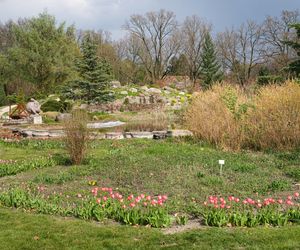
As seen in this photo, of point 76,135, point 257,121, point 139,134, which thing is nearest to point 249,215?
point 76,135

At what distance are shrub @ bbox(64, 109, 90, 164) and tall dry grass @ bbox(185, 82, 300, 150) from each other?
3595 millimetres

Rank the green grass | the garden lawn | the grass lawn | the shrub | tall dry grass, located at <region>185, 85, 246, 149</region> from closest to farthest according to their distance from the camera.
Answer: the green grass, the grass lawn, the garden lawn, the shrub, tall dry grass, located at <region>185, 85, 246, 149</region>

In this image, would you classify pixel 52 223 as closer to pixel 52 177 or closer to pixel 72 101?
pixel 52 177

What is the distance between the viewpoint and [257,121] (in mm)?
9766

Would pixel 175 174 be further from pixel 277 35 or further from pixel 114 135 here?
pixel 277 35

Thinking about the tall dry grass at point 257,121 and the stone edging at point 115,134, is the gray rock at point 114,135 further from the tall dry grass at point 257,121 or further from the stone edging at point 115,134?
the tall dry grass at point 257,121

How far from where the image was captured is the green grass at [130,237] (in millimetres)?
3641

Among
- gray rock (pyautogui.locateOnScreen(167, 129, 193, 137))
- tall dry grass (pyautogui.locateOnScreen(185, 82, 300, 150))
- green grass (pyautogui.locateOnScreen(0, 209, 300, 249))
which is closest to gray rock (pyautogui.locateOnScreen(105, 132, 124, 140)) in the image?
gray rock (pyautogui.locateOnScreen(167, 129, 193, 137))

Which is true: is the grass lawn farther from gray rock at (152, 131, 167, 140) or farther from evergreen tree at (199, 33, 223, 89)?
evergreen tree at (199, 33, 223, 89)

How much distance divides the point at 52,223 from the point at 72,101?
21652 millimetres

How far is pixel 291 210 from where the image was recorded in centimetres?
444

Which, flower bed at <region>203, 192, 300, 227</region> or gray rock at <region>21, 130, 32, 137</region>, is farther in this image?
gray rock at <region>21, 130, 32, 137</region>

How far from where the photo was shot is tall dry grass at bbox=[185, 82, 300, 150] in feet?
30.4

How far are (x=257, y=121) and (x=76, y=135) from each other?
466cm
